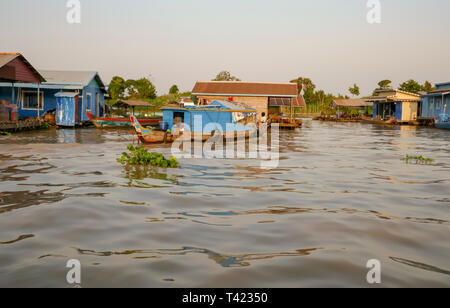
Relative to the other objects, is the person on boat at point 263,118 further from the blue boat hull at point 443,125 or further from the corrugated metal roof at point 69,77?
the blue boat hull at point 443,125

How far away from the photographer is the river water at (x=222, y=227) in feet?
14.1

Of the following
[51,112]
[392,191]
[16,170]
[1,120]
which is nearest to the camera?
[392,191]

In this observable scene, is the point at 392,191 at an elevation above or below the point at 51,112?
below

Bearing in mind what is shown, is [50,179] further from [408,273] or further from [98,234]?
[408,273]

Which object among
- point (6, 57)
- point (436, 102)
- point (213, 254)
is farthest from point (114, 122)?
point (436, 102)

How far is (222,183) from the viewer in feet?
31.0

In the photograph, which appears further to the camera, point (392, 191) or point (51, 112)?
point (51, 112)

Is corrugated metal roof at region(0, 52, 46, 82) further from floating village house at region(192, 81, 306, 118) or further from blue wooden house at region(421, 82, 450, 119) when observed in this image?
blue wooden house at region(421, 82, 450, 119)

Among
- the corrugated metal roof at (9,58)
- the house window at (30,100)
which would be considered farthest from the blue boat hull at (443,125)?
the house window at (30,100)

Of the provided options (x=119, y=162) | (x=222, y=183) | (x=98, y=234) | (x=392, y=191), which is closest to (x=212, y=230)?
(x=98, y=234)

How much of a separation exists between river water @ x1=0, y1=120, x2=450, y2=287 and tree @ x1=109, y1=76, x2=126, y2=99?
2347 inches

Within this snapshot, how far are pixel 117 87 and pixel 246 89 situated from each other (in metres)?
39.5
